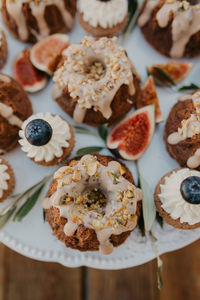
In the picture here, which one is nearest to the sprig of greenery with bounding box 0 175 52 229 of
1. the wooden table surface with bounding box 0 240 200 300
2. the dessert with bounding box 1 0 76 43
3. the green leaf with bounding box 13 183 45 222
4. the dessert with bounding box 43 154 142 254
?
the green leaf with bounding box 13 183 45 222

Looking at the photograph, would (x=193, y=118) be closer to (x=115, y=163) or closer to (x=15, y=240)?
(x=115, y=163)

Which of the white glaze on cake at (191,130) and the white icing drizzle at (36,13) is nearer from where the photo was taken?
the white glaze on cake at (191,130)

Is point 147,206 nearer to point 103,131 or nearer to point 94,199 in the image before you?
point 94,199

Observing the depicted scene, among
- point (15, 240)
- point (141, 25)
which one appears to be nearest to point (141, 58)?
point (141, 25)

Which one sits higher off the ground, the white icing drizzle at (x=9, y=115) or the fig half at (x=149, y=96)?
the white icing drizzle at (x=9, y=115)

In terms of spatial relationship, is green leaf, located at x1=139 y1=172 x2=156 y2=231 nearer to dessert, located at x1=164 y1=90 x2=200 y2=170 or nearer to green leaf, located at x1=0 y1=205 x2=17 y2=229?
dessert, located at x1=164 y1=90 x2=200 y2=170

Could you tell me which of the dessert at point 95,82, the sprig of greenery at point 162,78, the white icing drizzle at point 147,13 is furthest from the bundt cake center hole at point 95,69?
the white icing drizzle at point 147,13

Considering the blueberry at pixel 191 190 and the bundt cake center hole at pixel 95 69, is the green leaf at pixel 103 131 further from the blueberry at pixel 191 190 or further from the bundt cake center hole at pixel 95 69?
the blueberry at pixel 191 190

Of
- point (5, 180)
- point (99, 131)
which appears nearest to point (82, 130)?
point (99, 131)
